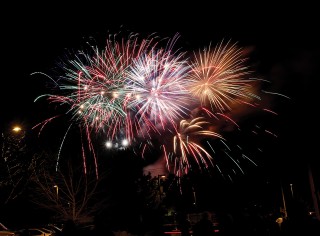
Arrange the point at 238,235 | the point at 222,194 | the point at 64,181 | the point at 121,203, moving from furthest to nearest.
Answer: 1. the point at 222,194
2. the point at 121,203
3. the point at 64,181
4. the point at 238,235

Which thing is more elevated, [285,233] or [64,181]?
[64,181]

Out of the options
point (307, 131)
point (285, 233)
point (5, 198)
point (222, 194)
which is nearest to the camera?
point (285, 233)

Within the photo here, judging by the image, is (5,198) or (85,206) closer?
(5,198)

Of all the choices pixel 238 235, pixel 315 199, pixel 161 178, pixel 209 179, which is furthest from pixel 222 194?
pixel 238 235

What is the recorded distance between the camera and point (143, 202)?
30312 millimetres

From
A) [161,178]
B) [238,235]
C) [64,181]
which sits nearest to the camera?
[238,235]

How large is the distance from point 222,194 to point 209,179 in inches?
A: 99.6

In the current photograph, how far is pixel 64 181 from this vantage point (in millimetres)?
25969

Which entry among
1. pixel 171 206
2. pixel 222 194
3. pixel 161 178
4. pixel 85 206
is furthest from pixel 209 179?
pixel 85 206

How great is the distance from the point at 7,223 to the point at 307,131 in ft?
66.7

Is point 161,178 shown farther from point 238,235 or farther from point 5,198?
point 238,235

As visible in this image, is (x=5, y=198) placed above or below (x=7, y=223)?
above

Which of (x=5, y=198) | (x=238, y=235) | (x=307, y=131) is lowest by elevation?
(x=238, y=235)

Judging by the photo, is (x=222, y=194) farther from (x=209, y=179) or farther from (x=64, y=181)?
(x=64, y=181)
